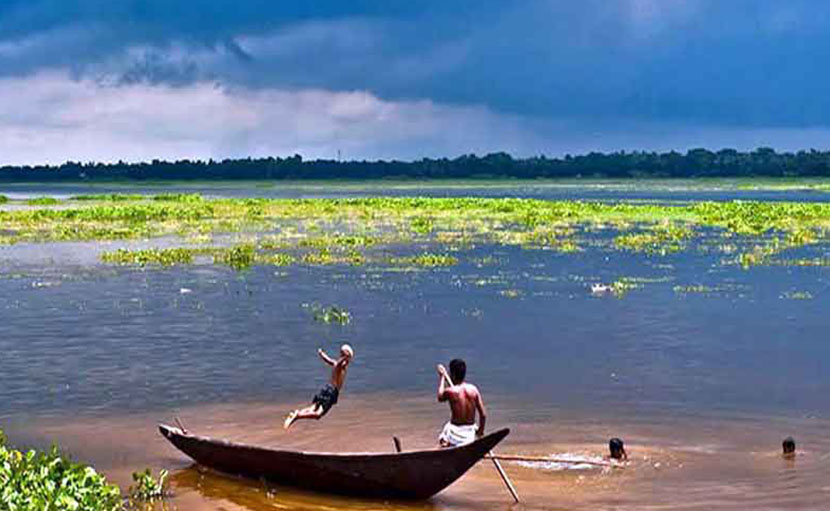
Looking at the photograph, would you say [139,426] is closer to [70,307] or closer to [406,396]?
[406,396]

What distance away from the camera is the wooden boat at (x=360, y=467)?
1338cm

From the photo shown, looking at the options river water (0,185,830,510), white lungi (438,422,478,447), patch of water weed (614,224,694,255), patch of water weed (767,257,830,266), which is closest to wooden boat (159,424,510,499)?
river water (0,185,830,510)

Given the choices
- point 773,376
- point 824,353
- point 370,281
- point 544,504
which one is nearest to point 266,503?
point 544,504

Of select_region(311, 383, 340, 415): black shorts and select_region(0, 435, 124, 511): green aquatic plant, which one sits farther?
select_region(311, 383, 340, 415): black shorts

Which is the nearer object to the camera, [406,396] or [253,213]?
[406,396]

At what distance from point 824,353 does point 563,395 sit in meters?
6.90

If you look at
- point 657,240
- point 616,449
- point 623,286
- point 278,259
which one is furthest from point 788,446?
point 657,240

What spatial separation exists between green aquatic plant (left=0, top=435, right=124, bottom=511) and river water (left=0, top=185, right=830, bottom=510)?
112 inches

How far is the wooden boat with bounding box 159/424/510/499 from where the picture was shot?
13.4 m

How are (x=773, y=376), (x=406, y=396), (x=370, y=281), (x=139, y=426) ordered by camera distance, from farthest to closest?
(x=370, y=281), (x=773, y=376), (x=406, y=396), (x=139, y=426)

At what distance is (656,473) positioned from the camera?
1555 centimetres

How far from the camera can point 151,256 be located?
43.9m

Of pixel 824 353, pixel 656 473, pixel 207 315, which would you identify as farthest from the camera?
pixel 207 315

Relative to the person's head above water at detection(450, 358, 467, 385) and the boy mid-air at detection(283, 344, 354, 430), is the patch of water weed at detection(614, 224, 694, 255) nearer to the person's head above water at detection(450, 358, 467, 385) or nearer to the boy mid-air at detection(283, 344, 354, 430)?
the boy mid-air at detection(283, 344, 354, 430)
